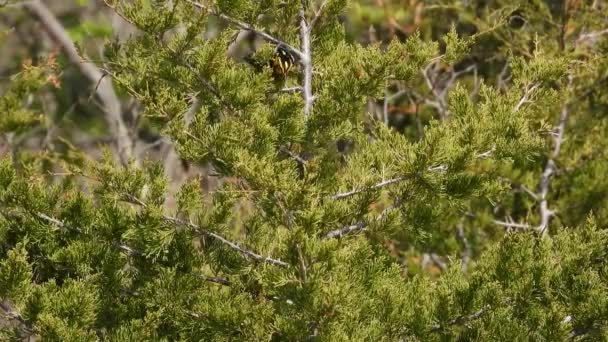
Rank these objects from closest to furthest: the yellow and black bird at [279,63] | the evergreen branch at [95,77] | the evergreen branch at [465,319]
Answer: the evergreen branch at [465,319], the yellow and black bird at [279,63], the evergreen branch at [95,77]

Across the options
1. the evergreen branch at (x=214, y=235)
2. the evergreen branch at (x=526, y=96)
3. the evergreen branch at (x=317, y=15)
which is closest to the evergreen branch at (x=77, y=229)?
the evergreen branch at (x=214, y=235)

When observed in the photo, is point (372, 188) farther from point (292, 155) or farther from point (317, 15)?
point (317, 15)

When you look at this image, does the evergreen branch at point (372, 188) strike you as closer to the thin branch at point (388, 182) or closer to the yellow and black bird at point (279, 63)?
the thin branch at point (388, 182)

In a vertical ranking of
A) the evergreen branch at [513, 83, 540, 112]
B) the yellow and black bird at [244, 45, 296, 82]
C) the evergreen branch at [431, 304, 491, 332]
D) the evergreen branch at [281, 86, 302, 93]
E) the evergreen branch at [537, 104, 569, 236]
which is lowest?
the evergreen branch at [537, 104, 569, 236]

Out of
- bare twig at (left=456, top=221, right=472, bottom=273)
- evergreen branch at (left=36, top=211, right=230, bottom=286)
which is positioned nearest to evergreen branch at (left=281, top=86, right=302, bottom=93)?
evergreen branch at (left=36, top=211, right=230, bottom=286)

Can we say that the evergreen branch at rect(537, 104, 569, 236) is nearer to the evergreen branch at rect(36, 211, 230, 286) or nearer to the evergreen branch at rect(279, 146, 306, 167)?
the evergreen branch at rect(279, 146, 306, 167)

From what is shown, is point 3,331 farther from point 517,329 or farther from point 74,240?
point 517,329

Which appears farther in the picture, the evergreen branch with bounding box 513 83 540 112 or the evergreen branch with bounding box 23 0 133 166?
the evergreen branch with bounding box 23 0 133 166

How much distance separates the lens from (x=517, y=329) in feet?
11.7

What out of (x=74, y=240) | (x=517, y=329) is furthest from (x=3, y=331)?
(x=517, y=329)

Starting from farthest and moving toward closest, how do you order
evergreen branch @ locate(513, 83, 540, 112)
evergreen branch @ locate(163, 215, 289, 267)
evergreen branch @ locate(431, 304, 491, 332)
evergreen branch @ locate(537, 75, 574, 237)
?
evergreen branch @ locate(537, 75, 574, 237) < evergreen branch @ locate(513, 83, 540, 112) < evergreen branch @ locate(431, 304, 491, 332) < evergreen branch @ locate(163, 215, 289, 267)

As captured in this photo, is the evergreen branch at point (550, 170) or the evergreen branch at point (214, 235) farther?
the evergreen branch at point (550, 170)

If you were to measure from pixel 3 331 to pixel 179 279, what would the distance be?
70 centimetres

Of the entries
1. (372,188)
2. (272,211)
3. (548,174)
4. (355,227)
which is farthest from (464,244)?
(272,211)
